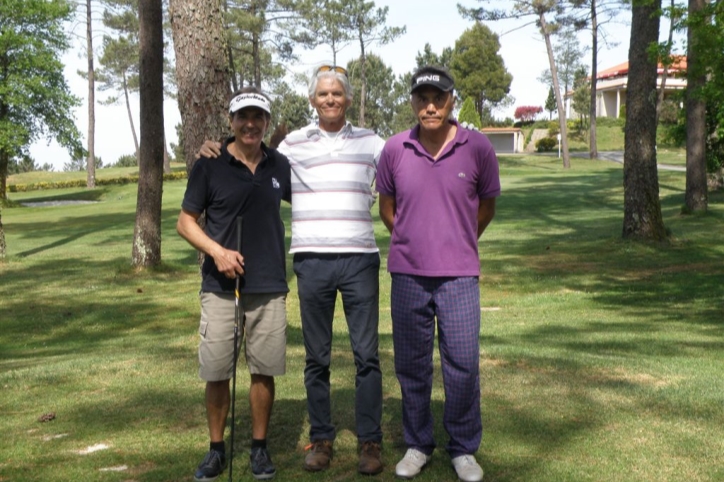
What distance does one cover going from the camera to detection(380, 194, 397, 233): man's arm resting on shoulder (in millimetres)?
5379

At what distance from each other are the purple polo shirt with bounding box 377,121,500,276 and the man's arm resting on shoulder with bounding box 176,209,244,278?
0.86 m

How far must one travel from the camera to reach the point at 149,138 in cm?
1830

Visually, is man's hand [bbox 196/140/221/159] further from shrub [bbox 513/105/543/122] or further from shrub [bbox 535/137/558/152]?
shrub [bbox 513/105/543/122]

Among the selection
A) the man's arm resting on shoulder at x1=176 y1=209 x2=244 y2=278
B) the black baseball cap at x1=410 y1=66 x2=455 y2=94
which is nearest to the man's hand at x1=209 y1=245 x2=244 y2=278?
the man's arm resting on shoulder at x1=176 y1=209 x2=244 y2=278

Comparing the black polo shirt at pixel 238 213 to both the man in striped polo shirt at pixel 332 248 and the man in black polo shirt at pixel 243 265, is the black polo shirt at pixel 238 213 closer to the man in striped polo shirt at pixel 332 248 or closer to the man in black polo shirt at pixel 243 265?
the man in black polo shirt at pixel 243 265

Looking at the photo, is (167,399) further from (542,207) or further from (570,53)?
(570,53)

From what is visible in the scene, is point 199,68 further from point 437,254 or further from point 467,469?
point 467,469

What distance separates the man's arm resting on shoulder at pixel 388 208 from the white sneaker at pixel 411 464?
1.21m

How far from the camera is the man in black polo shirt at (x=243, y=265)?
5.23 meters

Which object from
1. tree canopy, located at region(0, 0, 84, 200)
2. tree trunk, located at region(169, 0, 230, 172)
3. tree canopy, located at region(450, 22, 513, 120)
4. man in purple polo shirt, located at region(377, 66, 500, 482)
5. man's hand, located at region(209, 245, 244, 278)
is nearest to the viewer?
man's hand, located at region(209, 245, 244, 278)

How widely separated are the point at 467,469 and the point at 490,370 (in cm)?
291

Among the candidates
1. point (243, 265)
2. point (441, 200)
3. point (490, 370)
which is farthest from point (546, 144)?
point (243, 265)

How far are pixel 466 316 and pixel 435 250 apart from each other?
15.4 inches

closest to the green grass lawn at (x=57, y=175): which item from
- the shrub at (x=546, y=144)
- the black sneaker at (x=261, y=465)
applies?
the shrub at (x=546, y=144)
